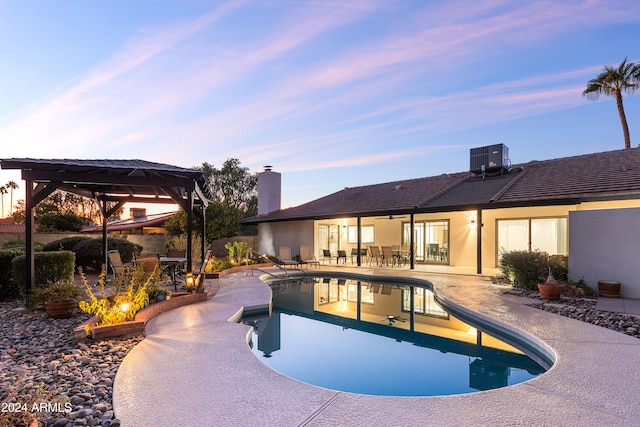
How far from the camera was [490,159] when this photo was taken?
16.0 m

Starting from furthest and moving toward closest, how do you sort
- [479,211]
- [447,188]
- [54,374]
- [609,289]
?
[447,188] < [479,211] < [609,289] < [54,374]

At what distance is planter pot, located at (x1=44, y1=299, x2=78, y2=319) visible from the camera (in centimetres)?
604

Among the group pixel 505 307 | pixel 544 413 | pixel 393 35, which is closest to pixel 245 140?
pixel 393 35

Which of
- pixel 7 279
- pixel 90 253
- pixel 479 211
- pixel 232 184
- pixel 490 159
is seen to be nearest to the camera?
pixel 7 279

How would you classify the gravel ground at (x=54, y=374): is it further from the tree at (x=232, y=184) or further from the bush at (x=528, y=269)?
the tree at (x=232, y=184)

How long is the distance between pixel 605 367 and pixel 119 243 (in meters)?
13.9

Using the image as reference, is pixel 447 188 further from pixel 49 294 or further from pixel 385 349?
pixel 49 294

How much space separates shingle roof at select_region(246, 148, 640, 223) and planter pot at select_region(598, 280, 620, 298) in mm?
2399

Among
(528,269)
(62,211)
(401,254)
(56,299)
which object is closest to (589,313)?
(528,269)

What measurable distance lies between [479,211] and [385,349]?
329 inches

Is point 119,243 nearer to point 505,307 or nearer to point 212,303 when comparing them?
point 212,303

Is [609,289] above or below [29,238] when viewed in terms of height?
below

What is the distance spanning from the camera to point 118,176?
745 cm

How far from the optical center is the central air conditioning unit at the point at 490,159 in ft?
51.5
